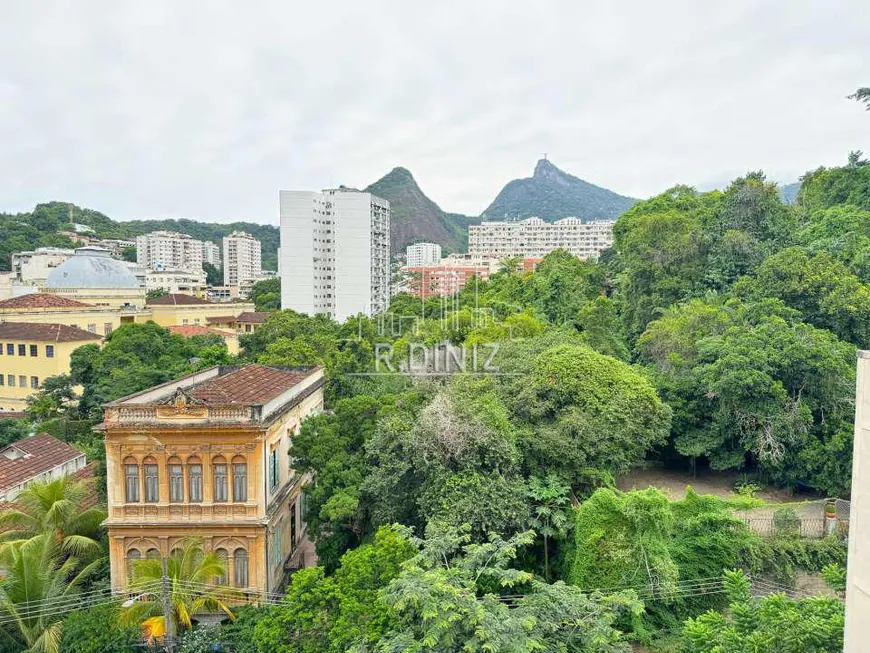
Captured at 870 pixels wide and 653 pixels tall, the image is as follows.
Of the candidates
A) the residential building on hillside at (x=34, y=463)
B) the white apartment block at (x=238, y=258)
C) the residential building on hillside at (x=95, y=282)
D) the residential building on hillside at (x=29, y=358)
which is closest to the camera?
the residential building on hillside at (x=34, y=463)

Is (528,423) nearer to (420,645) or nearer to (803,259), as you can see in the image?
(420,645)

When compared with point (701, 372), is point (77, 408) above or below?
below

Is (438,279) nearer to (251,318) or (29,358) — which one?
(251,318)

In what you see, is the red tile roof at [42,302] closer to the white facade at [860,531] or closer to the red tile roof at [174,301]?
the red tile roof at [174,301]

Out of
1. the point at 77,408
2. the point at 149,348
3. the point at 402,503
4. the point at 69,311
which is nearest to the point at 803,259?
the point at 402,503

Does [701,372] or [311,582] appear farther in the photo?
[701,372]

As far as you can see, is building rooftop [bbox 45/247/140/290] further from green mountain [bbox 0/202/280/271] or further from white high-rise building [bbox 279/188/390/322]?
green mountain [bbox 0/202/280/271]

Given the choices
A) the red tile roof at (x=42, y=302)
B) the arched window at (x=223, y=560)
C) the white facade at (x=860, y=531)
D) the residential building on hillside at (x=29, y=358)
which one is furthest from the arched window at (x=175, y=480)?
the red tile roof at (x=42, y=302)
